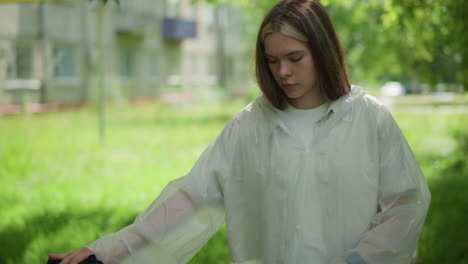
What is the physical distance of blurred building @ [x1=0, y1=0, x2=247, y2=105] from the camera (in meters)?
24.2

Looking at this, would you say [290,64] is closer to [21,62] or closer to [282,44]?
[282,44]

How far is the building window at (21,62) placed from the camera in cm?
2359

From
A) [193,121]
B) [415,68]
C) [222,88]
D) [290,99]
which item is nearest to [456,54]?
[415,68]

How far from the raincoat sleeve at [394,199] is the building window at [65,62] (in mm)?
25491

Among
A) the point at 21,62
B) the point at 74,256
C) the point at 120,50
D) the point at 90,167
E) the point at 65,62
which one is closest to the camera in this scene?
the point at 74,256

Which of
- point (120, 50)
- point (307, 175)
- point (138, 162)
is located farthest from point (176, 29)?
point (307, 175)

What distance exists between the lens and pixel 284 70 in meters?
2.12

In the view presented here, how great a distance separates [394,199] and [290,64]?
56 cm

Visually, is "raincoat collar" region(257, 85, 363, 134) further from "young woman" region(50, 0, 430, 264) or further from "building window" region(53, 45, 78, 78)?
"building window" region(53, 45, 78, 78)

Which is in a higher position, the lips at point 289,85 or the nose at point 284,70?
the nose at point 284,70

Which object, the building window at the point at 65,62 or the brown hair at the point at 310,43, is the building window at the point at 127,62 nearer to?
the building window at the point at 65,62

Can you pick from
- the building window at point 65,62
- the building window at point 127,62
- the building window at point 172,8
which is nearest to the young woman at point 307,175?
the building window at point 65,62

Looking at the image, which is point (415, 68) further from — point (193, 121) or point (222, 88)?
point (222, 88)

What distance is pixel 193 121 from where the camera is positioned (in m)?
22.1
